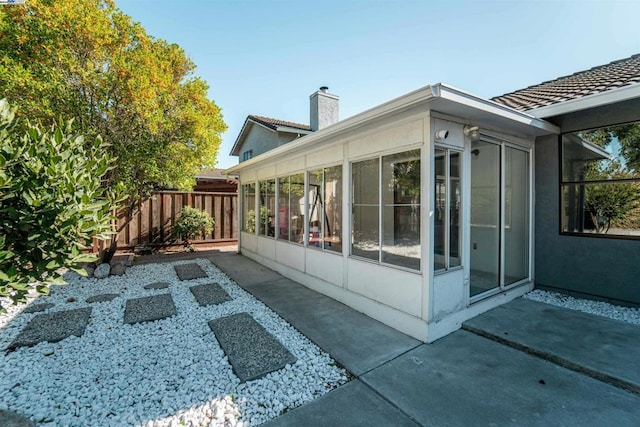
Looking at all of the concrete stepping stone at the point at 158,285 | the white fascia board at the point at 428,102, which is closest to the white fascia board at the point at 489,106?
the white fascia board at the point at 428,102

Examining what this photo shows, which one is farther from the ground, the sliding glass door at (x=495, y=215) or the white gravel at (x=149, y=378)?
the sliding glass door at (x=495, y=215)

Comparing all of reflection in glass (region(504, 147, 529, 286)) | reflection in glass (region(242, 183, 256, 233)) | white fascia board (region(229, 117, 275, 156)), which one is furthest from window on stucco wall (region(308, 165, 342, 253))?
white fascia board (region(229, 117, 275, 156))

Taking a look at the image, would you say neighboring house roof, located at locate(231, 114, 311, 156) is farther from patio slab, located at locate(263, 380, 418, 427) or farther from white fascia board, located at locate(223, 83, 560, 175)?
patio slab, located at locate(263, 380, 418, 427)

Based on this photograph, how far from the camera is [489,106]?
137 inches

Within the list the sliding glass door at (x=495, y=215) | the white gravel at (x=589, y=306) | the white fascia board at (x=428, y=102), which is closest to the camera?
Result: the white fascia board at (x=428, y=102)

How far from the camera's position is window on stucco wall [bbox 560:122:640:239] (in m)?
4.15

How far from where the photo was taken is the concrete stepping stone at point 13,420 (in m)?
2.12

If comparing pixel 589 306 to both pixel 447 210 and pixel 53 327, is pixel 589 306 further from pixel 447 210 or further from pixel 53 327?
pixel 53 327

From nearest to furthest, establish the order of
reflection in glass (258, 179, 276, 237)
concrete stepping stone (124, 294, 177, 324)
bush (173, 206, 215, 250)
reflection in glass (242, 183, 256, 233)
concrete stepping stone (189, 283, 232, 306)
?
concrete stepping stone (124, 294, 177, 324), concrete stepping stone (189, 283, 232, 306), reflection in glass (258, 179, 276, 237), reflection in glass (242, 183, 256, 233), bush (173, 206, 215, 250)

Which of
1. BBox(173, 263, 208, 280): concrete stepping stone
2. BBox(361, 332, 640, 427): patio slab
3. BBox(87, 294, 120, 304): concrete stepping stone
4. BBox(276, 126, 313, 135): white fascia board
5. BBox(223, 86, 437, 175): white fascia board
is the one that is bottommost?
BBox(361, 332, 640, 427): patio slab

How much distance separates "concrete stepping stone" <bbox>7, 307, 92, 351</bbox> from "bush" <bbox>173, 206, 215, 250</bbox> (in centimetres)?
513

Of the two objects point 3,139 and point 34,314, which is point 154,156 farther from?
point 3,139

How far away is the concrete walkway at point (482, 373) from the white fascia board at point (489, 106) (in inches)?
108

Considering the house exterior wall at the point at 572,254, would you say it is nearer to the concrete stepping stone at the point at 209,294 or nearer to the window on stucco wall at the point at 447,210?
the window on stucco wall at the point at 447,210
